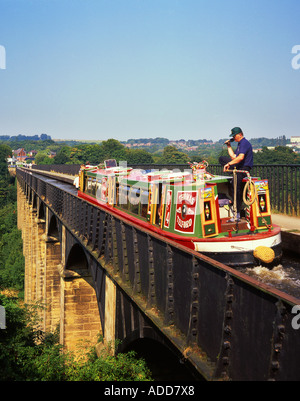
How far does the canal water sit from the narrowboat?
0.50 feet

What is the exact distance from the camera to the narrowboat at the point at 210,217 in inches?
304

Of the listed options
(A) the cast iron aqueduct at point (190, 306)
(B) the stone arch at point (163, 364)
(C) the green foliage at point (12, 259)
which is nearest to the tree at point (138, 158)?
(C) the green foliage at point (12, 259)

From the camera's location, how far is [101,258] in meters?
11.0

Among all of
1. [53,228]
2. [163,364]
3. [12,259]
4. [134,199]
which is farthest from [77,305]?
[12,259]

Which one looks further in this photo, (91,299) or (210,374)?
(91,299)

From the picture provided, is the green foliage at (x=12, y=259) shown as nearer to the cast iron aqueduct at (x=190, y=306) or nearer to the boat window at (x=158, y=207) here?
the cast iron aqueduct at (x=190, y=306)

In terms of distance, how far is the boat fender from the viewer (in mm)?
7723

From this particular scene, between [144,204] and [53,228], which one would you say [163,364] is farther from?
[53,228]

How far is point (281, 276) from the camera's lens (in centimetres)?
767

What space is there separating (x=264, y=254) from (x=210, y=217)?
119 cm

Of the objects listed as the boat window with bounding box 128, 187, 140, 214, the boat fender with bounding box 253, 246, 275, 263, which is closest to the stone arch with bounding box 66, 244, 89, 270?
the boat window with bounding box 128, 187, 140, 214
